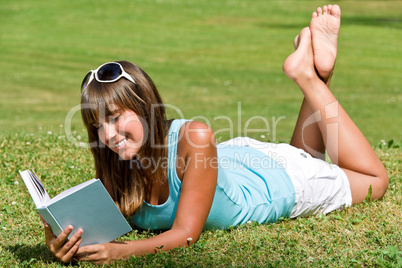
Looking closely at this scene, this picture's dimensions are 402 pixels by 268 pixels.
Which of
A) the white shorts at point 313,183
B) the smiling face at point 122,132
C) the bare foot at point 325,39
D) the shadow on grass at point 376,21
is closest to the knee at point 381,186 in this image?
the white shorts at point 313,183

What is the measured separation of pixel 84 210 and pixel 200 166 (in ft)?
2.35

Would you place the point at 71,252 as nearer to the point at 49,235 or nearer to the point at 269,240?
the point at 49,235

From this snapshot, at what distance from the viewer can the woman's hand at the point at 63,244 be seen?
3.15 meters

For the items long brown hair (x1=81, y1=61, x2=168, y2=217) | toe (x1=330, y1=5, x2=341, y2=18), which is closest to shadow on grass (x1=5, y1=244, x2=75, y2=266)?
long brown hair (x1=81, y1=61, x2=168, y2=217)

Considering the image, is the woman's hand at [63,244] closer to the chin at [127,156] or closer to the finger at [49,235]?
the finger at [49,235]

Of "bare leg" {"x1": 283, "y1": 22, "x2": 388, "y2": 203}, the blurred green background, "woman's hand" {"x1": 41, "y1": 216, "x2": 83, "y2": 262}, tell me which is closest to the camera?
"woman's hand" {"x1": 41, "y1": 216, "x2": 83, "y2": 262}

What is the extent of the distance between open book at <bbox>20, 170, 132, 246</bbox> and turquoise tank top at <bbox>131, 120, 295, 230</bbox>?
48cm

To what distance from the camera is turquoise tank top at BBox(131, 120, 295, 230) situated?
3.63 meters

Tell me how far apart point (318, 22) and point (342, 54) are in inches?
546

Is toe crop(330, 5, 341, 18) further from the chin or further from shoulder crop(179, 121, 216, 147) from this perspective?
the chin

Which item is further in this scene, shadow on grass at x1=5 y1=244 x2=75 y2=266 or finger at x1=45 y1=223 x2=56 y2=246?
shadow on grass at x1=5 y1=244 x2=75 y2=266

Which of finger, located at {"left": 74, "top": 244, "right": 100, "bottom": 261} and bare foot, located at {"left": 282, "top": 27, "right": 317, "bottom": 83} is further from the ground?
bare foot, located at {"left": 282, "top": 27, "right": 317, "bottom": 83}

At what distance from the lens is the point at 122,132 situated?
11.1ft

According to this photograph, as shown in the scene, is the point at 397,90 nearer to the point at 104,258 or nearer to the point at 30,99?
the point at 30,99
